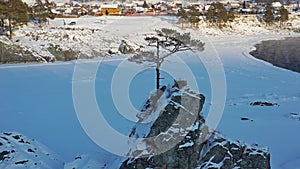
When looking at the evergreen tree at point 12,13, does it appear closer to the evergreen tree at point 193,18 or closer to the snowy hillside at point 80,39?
the snowy hillside at point 80,39

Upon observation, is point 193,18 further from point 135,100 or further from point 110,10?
point 135,100

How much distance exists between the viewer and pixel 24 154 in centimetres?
980

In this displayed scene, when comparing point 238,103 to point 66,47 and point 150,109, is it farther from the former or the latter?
point 66,47

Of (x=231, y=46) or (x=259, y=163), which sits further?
(x=231, y=46)

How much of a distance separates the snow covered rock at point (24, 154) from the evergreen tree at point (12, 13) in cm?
2585

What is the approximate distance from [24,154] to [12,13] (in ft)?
90.6

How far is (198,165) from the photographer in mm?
7562

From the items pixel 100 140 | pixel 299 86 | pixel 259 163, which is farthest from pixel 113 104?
pixel 299 86

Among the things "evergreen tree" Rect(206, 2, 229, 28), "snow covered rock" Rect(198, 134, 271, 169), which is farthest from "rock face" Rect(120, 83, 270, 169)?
"evergreen tree" Rect(206, 2, 229, 28)

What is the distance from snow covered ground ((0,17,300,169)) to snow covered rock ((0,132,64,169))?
1.74 feet

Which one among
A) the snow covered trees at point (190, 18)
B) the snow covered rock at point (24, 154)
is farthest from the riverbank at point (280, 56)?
the snow covered rock at point (24, 154)

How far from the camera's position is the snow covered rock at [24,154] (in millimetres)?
9383

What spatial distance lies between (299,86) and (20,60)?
21.2 metres

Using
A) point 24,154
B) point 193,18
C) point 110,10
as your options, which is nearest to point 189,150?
point 24,154
